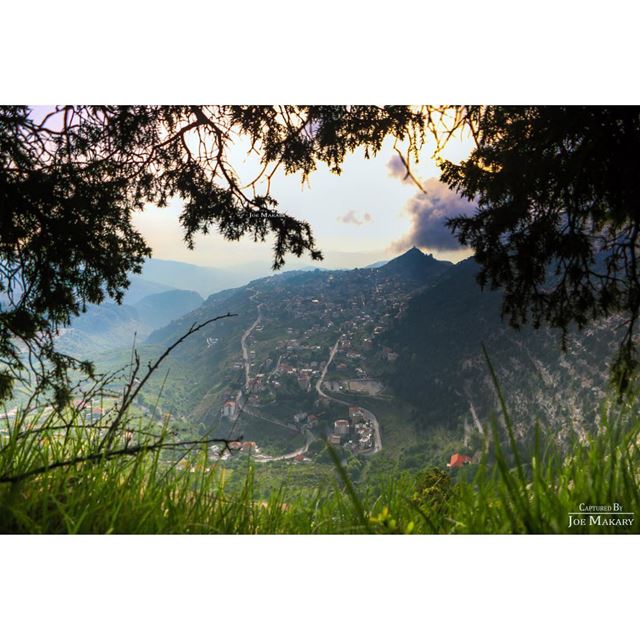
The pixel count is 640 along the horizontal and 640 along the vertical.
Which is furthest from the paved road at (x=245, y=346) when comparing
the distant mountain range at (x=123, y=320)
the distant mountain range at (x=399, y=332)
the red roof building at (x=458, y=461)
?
the red roof building at (x=458, y=461)

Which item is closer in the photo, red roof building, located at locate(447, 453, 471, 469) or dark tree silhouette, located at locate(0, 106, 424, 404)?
red roof building, located at locate(447, 453, 471, 469)

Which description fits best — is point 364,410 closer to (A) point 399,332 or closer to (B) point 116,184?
(A) point 399,332

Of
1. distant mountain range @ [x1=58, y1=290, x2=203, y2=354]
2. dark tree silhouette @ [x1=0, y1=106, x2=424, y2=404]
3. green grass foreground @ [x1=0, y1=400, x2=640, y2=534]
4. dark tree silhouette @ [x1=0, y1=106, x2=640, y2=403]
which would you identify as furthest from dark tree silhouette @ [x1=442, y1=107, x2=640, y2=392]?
distant mountain range @ [x1=58, y1=290, x2=203, y2=354]

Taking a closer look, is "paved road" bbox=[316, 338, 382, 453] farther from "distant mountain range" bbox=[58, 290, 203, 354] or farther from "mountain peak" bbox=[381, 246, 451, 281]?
"distant mountain range" bbox=[58, 290, 203, 354]
